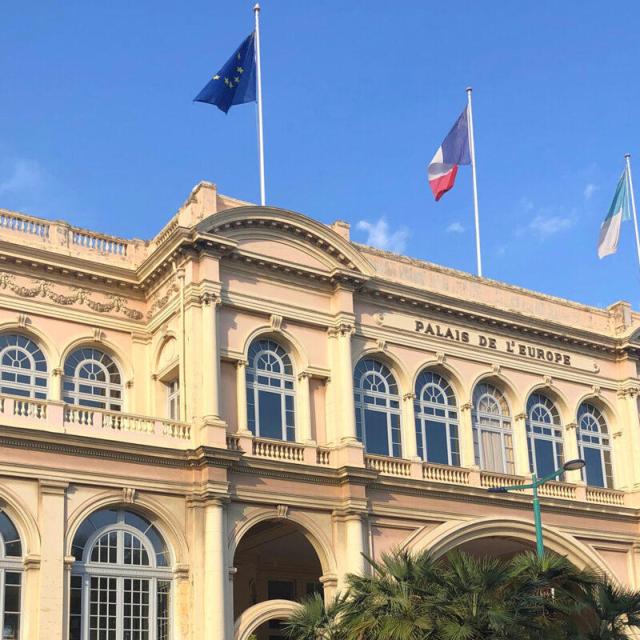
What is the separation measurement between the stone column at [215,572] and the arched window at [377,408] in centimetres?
648

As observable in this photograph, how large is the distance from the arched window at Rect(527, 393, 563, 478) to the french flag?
8.11m

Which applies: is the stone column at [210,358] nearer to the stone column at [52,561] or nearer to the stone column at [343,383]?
the stone column at [343,383]

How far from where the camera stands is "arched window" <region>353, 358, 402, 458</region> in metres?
36.2

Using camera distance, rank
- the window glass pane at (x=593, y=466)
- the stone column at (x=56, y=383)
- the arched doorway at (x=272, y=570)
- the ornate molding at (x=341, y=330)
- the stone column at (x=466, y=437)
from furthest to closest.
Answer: the window glass pane at (x=593, y=466)
the stone column at (x=466, y=437)
the arched doorway at (x=272, y=570)
the ornate molding at (x=341, y=330)
the stone column at (x=56, y=383)

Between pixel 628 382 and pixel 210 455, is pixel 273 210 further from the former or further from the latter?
pixel 628 382

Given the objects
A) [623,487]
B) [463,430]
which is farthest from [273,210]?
[623,487]

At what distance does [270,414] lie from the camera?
112 feet

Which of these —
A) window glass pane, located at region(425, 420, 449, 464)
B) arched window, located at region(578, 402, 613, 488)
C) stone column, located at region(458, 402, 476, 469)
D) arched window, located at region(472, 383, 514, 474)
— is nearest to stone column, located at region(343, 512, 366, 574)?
window glass pane, located at region(425, 420, 449, 464)

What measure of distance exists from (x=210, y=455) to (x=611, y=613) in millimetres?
11004

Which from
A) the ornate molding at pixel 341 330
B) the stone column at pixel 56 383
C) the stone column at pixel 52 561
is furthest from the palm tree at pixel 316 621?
the ornate molding at pixel 341 330

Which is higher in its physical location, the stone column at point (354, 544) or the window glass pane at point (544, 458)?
the window glass pane at point (544, 458)

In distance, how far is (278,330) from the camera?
34.8 m

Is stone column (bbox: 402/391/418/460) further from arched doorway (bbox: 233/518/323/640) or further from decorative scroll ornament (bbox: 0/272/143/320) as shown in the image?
decorative scroll ornament (bbox: 0/272/143/320)

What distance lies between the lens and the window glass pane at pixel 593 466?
41394mm
